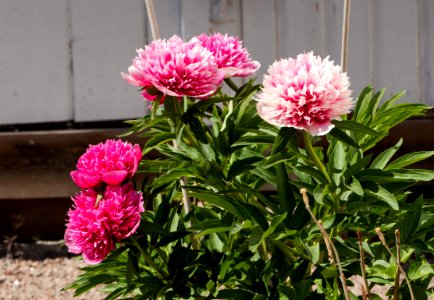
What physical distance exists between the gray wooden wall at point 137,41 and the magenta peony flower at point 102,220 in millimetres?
2086

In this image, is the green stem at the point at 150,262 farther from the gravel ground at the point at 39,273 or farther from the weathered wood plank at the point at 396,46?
the weathered wood plank at the point at 396,46

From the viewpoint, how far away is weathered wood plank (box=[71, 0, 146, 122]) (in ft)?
11.9

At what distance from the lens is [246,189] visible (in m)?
1.58

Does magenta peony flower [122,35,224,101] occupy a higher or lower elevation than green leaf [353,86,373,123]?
higher

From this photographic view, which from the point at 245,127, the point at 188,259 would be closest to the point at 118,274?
the point at 188,259

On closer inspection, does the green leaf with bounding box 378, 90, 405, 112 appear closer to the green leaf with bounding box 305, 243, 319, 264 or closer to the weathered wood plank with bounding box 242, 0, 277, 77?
the green leaf with bounding box 305, 243, 319, 264

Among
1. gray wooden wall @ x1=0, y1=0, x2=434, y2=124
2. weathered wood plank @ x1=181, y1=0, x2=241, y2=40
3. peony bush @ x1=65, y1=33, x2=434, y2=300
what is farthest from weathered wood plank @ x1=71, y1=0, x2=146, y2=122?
peony bush @ x1=65, y1=33, x2=434, y2=300

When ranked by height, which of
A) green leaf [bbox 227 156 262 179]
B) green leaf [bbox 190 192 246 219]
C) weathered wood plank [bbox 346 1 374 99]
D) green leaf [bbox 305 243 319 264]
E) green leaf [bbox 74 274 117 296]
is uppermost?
weathered wood plank [bbox 346 1 374 99]

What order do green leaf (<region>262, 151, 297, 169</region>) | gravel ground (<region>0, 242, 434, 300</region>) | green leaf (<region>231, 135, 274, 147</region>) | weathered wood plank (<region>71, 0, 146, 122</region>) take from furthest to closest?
weathered wood plank (<region>71, 0, 146, 122</region>) → gravel ground (<region>0, 242, 434, 300</region>) → green leaf (<region>231, 135, 274, 147</region>) → green leaf (<region>262, 151, 297, 169</region>)

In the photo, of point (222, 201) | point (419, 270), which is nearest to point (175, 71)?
point (222, 201)

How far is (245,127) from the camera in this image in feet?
5.21

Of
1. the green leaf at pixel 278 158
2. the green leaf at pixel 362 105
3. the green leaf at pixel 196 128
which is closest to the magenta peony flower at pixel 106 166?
the green leaf at pixel 196 128

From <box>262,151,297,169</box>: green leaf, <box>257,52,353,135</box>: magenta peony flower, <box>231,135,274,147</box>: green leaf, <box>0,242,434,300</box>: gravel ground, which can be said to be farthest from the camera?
<box>0,242,434,300</box>: gravel ground

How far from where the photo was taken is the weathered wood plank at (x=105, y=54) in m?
3.62
